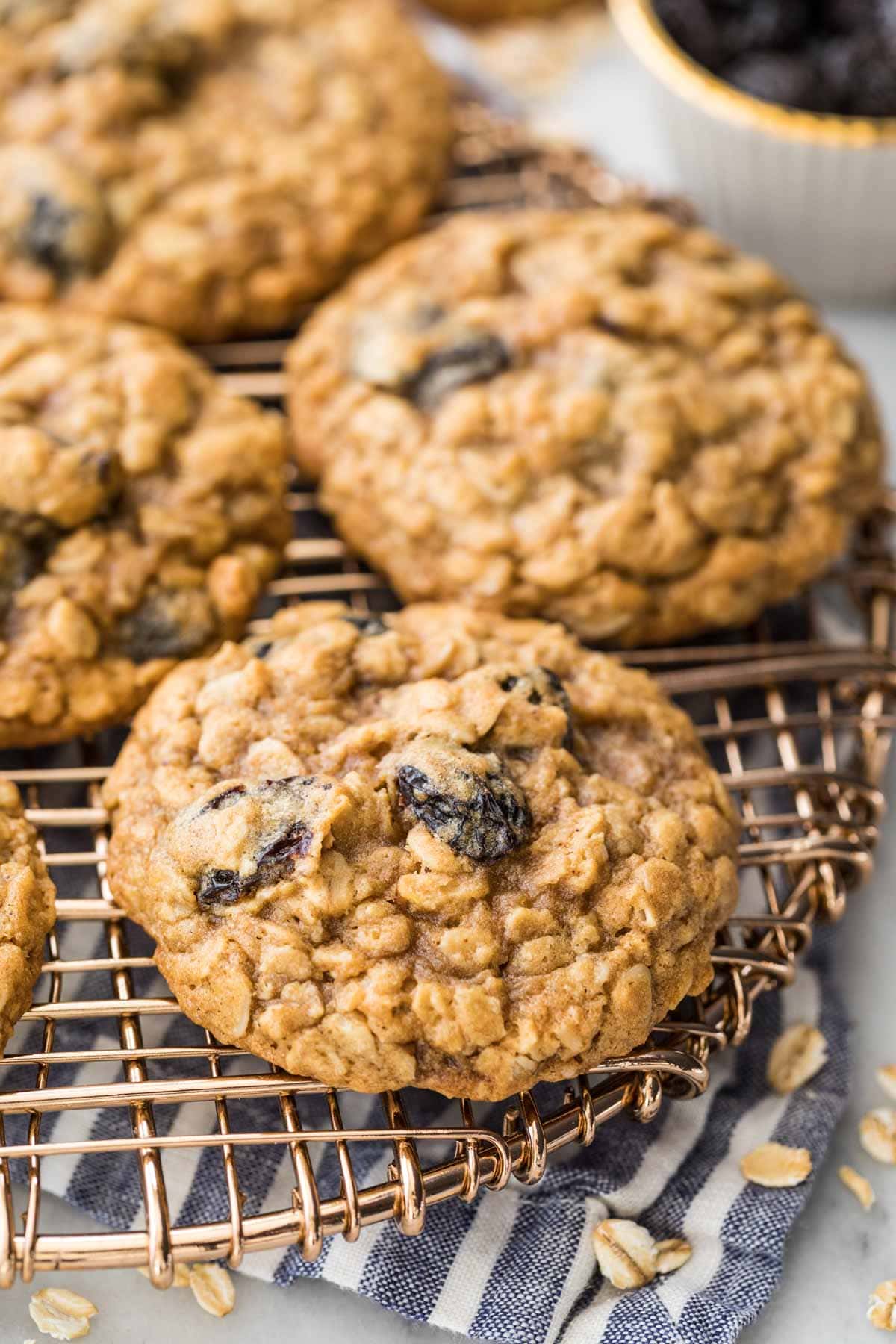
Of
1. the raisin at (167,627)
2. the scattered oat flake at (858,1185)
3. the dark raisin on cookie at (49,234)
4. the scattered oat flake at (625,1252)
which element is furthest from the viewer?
the dark raisin on cookie at (49,234)

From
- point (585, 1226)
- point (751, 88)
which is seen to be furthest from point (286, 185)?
point (585, 1226)

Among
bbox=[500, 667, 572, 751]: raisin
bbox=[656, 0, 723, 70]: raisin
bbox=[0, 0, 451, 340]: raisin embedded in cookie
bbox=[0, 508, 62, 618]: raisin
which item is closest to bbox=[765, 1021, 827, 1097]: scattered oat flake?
bbox=[500, 667, 572, 751]: raisin

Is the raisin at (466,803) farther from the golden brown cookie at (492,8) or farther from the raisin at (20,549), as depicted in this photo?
the golden brown cookie at (492,8)

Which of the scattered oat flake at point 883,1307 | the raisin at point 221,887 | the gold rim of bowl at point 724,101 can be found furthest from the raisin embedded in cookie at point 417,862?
the gold rim of bowl at point 724,101

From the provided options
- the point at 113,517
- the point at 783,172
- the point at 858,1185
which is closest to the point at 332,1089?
the point at 858,1185

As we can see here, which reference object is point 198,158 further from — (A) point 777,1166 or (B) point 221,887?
(A) point 777,1166

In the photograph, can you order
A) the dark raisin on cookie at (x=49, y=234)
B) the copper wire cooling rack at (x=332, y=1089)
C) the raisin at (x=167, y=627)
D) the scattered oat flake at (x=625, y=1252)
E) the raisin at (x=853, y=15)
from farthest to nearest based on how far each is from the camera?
the raisin at (x=853, y=15) < the dark raisin on cookie at (x=49, y=234) < the raisin at (x=167, y=627) < the scattered oat flake at (x=625, y=1252) < the copper wire cooling rack at (x=332, y=1089)

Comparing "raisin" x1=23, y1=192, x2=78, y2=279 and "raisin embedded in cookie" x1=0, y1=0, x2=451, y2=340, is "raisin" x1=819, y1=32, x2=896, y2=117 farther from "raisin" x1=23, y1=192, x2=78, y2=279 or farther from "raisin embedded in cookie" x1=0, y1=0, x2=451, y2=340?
"raisin" x1=23, y1=192, x2=78, y2=279
